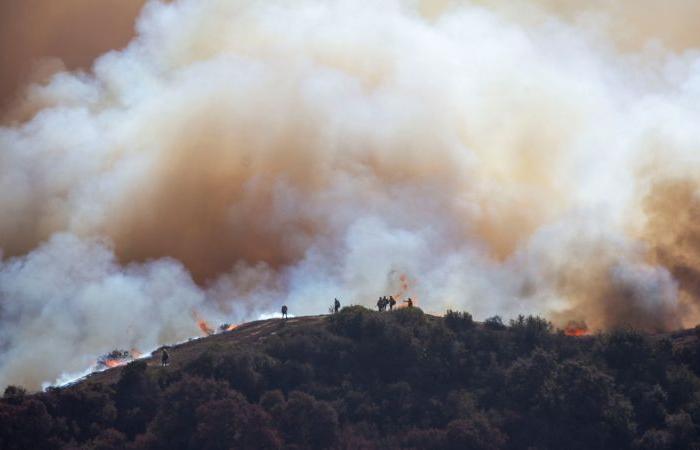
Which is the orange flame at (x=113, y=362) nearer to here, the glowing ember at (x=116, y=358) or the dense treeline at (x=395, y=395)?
the glowing ember at (x=116, y=358)

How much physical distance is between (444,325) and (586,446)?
20.3 m

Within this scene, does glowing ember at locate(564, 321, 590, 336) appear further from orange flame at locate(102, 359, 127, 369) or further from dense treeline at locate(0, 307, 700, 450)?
orange flame at locate(102, 359, 127, 369)

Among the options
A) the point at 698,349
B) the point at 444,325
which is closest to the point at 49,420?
the point at 444,325

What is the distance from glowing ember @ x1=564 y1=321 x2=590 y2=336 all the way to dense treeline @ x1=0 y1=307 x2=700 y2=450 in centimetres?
682

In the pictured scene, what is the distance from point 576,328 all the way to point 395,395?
26.0m

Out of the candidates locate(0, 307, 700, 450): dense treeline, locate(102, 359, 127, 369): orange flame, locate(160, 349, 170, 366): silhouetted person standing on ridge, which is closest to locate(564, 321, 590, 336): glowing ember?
locate(0, 307, 700, 450): dense treeline

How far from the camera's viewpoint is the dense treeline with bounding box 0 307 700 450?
97938 millimetres

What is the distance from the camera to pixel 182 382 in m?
103

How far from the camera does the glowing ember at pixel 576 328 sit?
125m

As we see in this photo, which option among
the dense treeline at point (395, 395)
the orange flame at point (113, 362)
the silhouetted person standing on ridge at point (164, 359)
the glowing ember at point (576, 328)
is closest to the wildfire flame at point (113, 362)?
the orange flame at point (113, 362)

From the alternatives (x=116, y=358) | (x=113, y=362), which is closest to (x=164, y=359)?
(x=113, y=362)

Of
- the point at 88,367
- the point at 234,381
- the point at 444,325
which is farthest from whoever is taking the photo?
the point at 88,367

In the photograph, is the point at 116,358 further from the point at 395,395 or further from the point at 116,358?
the point at 395,395

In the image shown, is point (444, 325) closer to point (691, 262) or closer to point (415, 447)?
point (415, 447)
